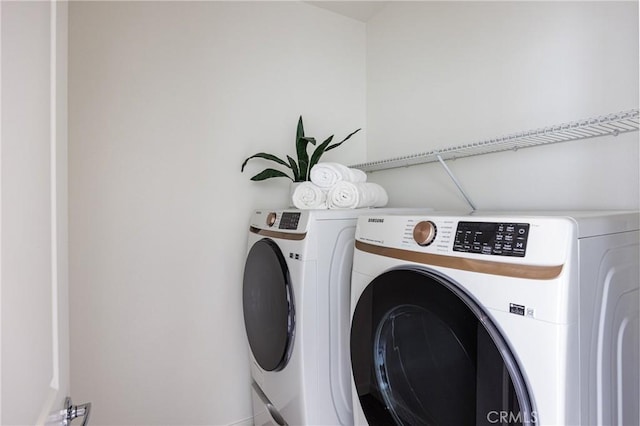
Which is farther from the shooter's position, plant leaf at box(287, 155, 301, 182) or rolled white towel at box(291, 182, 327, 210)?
plant leaf at box(287, 155, 301, 182)

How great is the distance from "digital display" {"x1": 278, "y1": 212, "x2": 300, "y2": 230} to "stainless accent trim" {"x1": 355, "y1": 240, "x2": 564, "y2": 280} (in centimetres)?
43

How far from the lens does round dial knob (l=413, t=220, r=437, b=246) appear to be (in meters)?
0.85

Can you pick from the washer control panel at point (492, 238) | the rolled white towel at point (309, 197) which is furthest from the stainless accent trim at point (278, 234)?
the washer control panel at point (492, 238)

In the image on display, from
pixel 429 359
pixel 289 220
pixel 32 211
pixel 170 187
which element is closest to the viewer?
pixel 32 211

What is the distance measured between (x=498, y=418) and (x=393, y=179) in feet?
4.96

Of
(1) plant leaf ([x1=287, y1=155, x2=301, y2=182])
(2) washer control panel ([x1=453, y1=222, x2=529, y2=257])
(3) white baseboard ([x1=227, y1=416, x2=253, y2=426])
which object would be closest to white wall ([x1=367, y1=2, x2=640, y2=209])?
(1) plant leaf ([x1=287, y1=155, x2=301, y2=182])

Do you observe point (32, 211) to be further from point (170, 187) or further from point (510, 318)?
point (170, 187)

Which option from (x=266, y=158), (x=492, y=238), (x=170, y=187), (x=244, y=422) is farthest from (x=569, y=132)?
(x=244, y=422)

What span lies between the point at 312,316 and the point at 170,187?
101cm

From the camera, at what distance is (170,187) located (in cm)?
175

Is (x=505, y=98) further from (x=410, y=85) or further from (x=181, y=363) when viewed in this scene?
(x=181, y=363)

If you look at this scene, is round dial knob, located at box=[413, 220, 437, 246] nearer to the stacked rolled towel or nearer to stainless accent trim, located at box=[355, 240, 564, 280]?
stainless accent trim, located at box=[355, 240, 564, 280]

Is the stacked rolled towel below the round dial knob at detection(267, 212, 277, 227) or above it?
above

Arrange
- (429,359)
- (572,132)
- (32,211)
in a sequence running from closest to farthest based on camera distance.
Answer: (32,211), (429,359), (572,132)
